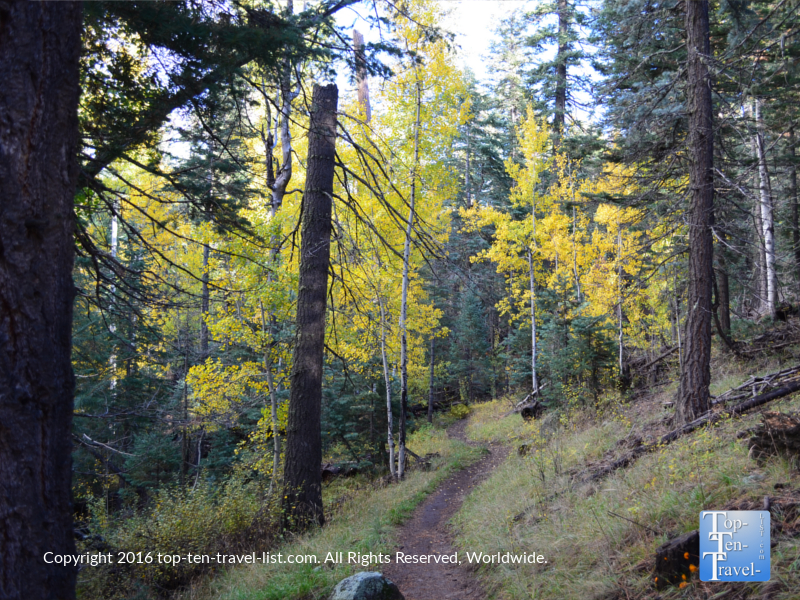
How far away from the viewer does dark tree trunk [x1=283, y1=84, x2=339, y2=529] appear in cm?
666

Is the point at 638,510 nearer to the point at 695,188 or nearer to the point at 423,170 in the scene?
the point at 695,188

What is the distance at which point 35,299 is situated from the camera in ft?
6.89

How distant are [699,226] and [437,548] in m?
6.23

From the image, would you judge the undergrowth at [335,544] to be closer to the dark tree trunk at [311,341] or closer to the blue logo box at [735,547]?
the dark tree trunk at [311,341]

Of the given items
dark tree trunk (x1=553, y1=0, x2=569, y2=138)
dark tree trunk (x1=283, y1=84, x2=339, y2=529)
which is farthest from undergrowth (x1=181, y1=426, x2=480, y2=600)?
dark tree trunk (x1=553, y1=0, x2=569, y2=138)

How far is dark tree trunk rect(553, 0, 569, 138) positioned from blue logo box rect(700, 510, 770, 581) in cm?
2109

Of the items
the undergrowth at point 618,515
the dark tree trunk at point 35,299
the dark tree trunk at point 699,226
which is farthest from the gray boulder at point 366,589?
the dark tree trunk at point 699,226

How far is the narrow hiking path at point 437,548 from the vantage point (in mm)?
5051

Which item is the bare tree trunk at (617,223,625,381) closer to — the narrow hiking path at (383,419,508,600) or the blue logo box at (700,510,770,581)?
the narrow hiking path at (383,419,508,600)

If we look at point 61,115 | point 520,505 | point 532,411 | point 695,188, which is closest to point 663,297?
point 532,411

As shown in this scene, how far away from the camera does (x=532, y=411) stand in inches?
612

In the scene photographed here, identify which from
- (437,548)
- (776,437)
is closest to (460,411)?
(437,548)

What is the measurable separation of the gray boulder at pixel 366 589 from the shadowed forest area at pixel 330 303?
630 mm

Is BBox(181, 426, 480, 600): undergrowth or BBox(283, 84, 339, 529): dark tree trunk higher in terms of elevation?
BBox(283, 84, 339, 529): dark tree trunk
